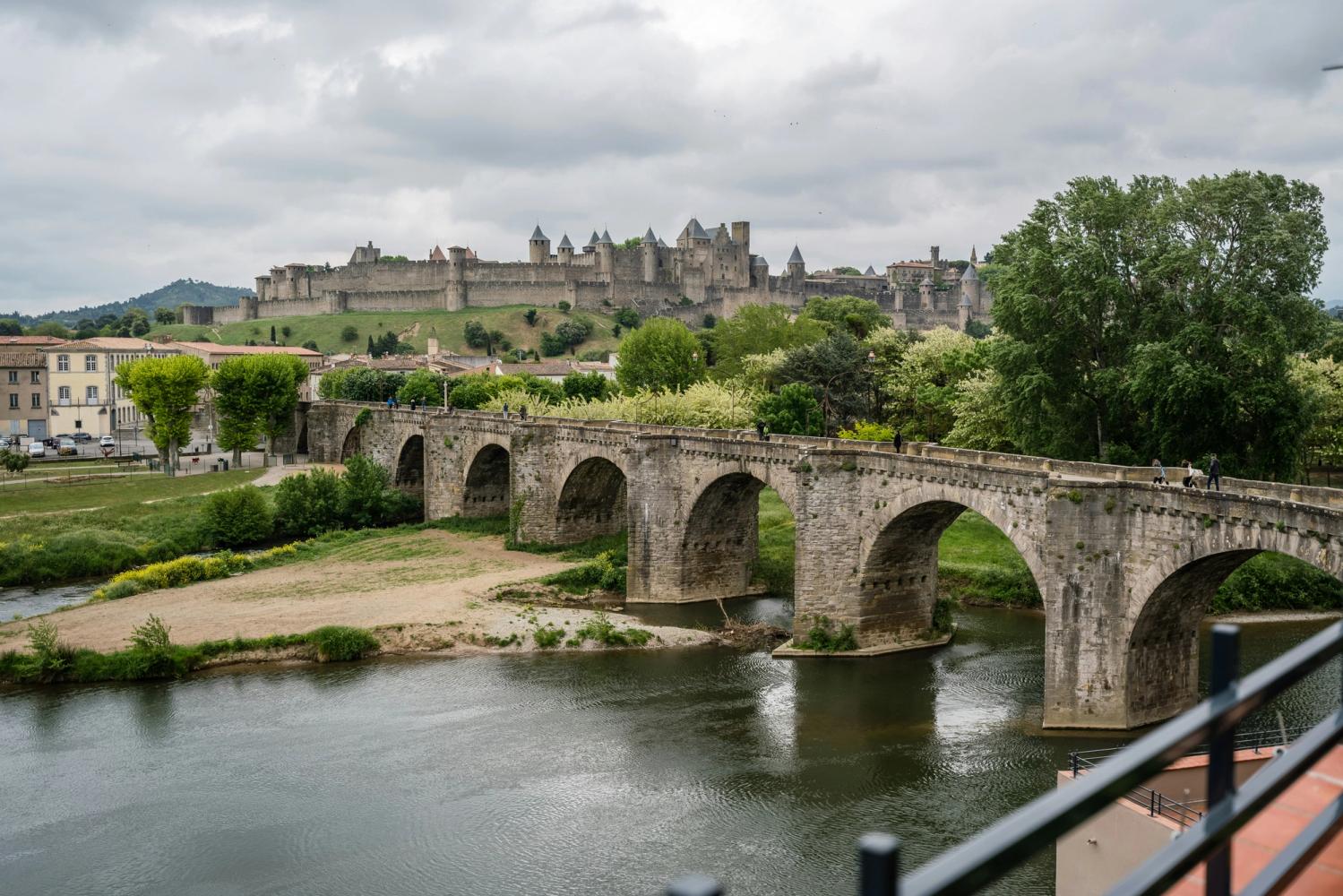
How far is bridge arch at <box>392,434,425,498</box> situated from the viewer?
65.1m

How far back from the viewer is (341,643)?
1326 inches

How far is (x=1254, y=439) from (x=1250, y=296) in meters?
4.45

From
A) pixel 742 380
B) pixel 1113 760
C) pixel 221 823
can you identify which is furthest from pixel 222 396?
pixel 1113 760

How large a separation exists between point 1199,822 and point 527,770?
22731 millimetres

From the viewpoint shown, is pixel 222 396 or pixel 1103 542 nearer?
pixel 1103 542

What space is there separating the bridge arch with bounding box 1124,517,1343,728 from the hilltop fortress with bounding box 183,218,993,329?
122 metres

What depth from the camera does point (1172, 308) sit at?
34.1 meters

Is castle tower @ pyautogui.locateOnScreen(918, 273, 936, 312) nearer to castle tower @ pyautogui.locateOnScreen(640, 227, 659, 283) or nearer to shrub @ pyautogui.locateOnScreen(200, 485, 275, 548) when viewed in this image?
castle tower @ pyautogui.locateOnScreen(640, 227, 659, 283)

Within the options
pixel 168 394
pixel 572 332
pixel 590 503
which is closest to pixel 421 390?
pixel 168 394

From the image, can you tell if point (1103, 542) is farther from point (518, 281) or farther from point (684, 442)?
point (518, 281)

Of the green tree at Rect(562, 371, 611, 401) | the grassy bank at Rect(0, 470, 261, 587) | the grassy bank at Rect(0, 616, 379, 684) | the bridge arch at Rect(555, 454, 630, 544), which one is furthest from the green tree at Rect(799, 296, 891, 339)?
the grassy bank at Rect(0, 616, 379, 684)

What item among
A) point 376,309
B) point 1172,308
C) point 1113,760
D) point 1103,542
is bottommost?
point 1103,542

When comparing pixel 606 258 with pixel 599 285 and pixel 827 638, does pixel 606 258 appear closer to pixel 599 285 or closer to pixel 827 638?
pixel 599 285

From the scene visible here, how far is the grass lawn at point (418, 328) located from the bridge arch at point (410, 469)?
230 feet
